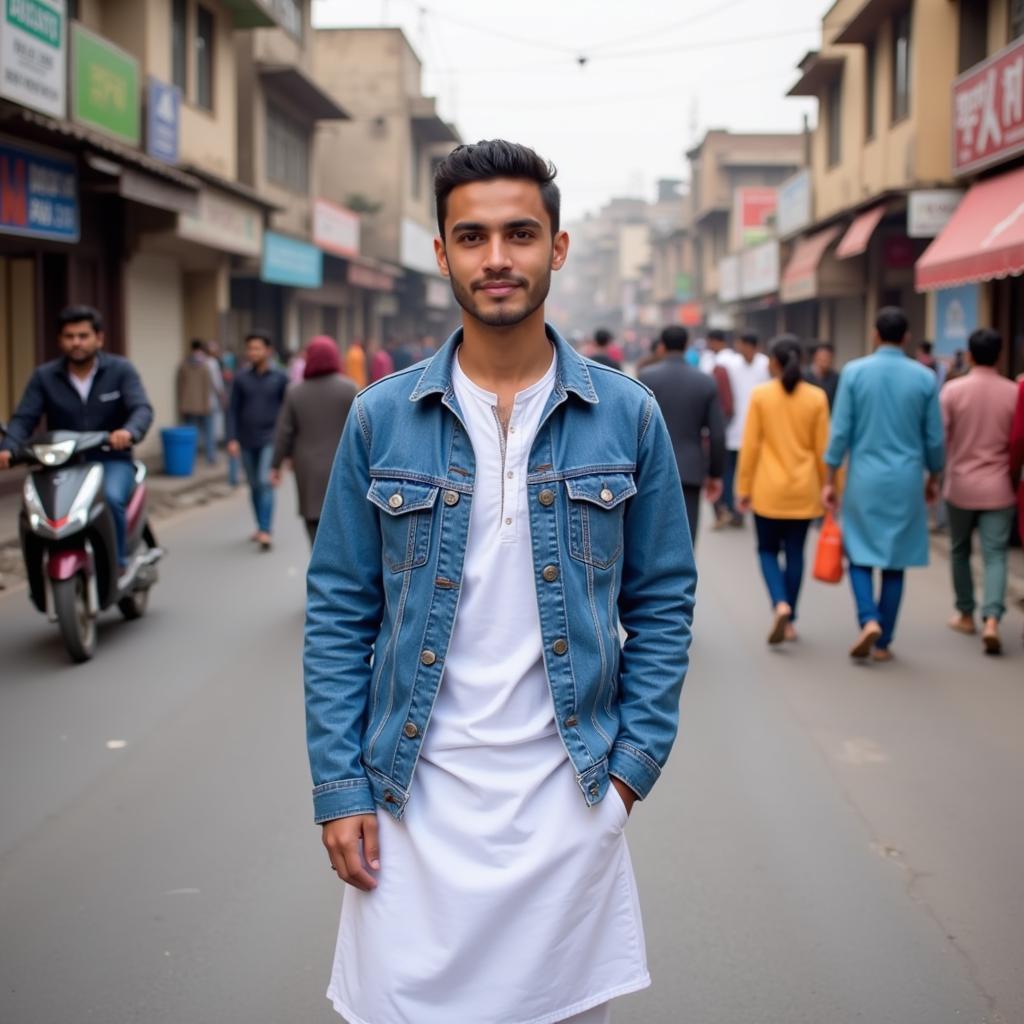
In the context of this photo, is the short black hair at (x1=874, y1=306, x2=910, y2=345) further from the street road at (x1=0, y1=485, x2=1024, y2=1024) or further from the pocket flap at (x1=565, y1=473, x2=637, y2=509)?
the pocket flap at (x1=565, y1=473, x2=637, y2=509)

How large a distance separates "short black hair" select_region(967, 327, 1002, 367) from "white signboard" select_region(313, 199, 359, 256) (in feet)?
70.7

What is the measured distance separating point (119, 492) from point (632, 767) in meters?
6.34

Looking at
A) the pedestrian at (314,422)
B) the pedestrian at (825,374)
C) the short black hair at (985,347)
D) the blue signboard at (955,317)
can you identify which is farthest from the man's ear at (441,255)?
the blue signboard at (955,317)

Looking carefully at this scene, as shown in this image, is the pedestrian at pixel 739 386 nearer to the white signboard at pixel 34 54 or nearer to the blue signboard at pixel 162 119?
the white signboard at pixel 34 54

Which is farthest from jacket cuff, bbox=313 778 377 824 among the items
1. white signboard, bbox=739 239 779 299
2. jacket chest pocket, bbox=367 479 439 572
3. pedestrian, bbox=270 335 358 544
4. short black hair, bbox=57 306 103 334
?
white signboard, bbox=739 239 779 299

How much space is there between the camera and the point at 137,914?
13.7 ft

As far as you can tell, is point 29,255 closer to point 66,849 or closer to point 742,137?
point 66,849

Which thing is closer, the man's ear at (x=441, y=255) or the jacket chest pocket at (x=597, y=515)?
the jacket chest pocket at (x=597, y=515)

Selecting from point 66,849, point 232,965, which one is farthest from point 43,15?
point 232,965

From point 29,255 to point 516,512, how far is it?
14814mm

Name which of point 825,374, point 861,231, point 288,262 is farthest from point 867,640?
point 288,262

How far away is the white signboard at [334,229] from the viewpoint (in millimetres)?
28484

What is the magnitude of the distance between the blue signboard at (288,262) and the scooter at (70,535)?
15401 mm

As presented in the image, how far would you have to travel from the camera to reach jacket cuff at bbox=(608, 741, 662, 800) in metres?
2.39
